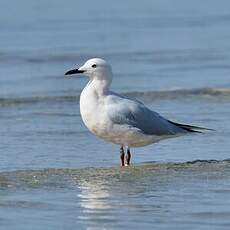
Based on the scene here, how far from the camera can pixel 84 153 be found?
10.8m

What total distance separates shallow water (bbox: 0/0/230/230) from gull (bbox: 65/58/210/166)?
26 cm

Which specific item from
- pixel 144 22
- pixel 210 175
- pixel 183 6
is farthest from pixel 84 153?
pixel 183 6

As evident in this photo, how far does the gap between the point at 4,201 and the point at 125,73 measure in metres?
9.58

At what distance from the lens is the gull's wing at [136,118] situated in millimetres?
9992

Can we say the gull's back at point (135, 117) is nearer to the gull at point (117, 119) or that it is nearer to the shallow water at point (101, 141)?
the gull at point (117, 119)

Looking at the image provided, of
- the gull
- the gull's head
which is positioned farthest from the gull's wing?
the gull's head

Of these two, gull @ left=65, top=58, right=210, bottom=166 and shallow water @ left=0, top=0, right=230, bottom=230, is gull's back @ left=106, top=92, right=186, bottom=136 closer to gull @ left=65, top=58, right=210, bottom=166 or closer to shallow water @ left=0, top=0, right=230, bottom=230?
gull @ left=65, top=58, right=210, bottom=166

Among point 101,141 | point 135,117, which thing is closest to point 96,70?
point 135,117

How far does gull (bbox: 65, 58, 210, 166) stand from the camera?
9.96 metres

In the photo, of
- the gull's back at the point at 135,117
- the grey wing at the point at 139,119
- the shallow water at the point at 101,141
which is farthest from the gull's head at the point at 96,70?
the shallow water at the point at 101,141

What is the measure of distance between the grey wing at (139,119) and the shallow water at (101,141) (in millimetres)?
318

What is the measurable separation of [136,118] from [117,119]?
0.24 metres

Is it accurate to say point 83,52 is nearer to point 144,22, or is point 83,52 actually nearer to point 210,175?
point 144,22

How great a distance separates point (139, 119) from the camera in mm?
10141
